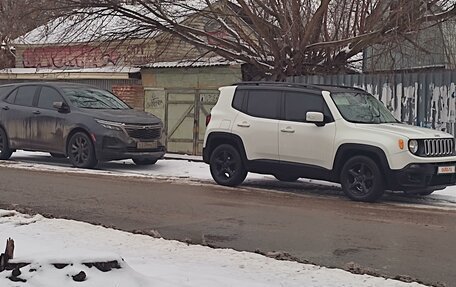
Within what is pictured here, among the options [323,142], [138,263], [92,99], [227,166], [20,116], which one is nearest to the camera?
[138,263]

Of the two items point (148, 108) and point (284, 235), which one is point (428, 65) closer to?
point (148, 108)

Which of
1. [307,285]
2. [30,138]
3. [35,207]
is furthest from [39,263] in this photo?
[30,138]

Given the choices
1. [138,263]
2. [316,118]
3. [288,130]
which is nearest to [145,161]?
[288,130]

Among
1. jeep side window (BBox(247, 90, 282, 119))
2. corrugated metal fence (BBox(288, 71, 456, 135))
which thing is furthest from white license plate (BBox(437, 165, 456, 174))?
corrugated metal fence (BBox(288, 71, 456, 135))

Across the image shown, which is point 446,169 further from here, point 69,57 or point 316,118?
point 69,57

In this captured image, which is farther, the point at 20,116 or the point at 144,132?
the point at 20,116

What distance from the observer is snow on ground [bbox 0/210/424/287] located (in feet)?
16.7

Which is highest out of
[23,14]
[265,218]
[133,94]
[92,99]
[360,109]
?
[23,14]

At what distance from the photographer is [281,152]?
480 inches

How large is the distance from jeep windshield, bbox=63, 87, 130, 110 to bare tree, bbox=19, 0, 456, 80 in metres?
2.74

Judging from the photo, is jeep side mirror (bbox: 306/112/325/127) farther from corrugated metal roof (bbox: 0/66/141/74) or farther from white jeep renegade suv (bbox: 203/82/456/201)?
corrugated metal roof (bbox: 0/66/141/74)

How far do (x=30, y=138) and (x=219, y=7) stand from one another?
5.80 meters

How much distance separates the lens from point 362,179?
36.9 feet

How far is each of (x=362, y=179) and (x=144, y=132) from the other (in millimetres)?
5335
